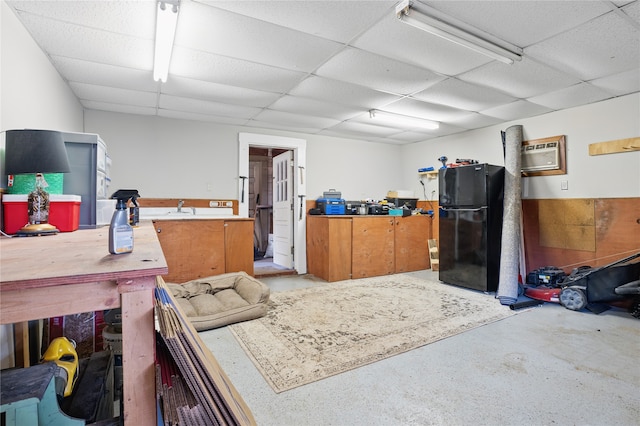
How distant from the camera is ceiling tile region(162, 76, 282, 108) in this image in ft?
10.5

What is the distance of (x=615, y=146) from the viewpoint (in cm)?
358

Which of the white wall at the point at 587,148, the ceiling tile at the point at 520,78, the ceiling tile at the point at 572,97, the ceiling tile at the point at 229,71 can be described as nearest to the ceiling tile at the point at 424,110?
the ceiling tile at the point at 520,78

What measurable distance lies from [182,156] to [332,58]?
282 cm

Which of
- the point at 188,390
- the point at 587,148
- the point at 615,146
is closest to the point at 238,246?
the point at 188,390

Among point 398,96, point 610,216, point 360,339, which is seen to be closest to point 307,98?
point 398,96

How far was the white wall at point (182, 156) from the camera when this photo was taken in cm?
413

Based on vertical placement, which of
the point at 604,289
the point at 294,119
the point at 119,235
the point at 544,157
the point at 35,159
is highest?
the point at 294,119

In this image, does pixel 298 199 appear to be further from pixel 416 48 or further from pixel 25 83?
pixel 25 83

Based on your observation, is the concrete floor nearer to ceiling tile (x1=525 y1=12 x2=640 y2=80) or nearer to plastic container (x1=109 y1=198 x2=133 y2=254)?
plastic container (x1=109 y1=198 x2=133 y2=254)

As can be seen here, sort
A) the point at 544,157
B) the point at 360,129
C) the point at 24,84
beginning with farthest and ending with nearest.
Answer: the point at 360,129 < the point at 544,157 < the point at 24,84

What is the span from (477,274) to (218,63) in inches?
153

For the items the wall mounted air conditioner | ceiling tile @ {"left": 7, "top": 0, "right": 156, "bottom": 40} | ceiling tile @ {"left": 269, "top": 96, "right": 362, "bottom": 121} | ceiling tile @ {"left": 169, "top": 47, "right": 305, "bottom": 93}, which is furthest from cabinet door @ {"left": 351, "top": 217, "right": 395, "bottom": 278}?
ceiling tile @ {"left": 7, "top": 0, "right": 156, "bottom": 40}

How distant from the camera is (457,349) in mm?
2400

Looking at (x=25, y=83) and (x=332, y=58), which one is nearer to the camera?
(x=25, y=83)
